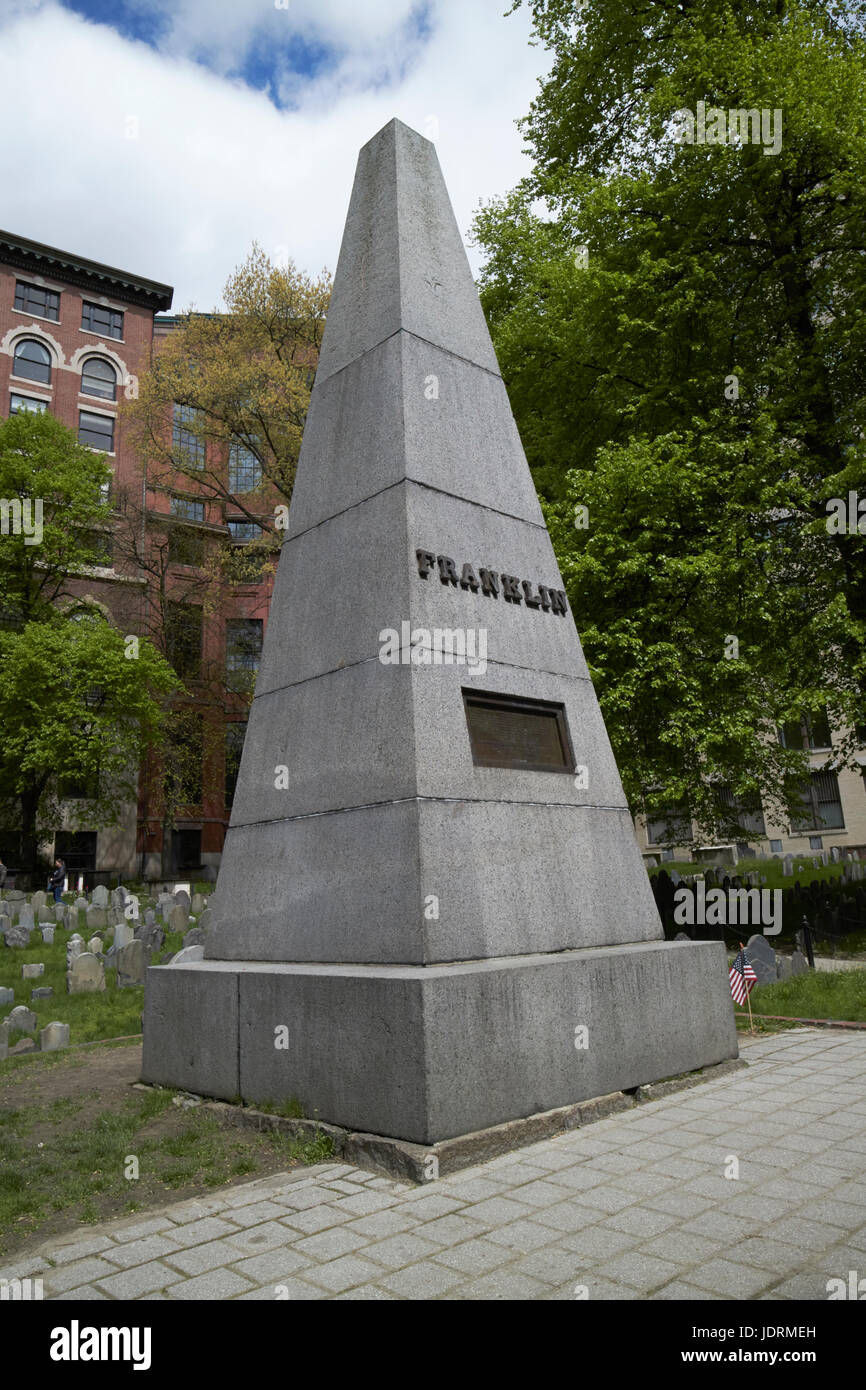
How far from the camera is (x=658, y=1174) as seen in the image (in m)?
4.20

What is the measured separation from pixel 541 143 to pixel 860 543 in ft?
41.0

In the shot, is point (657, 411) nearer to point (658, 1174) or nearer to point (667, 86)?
point (667, 86)

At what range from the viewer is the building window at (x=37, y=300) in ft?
129

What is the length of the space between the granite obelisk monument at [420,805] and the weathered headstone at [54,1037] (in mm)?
3065

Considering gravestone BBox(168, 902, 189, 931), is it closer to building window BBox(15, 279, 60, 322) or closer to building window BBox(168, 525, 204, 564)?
building window BBox(168, 525, 204, 564)

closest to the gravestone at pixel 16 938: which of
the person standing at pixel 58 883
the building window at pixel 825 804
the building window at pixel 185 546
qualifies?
the person standing at pixel 58 883

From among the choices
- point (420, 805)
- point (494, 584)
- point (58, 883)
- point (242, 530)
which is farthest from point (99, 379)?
point (420, 805)

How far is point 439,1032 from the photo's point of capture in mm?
4488

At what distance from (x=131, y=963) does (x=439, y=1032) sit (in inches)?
379

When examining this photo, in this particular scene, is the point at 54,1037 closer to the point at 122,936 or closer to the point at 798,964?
the point at 122,936

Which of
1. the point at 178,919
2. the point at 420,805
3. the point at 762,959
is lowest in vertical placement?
the point at 762,959

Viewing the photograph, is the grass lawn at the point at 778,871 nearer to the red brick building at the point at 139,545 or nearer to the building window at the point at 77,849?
the red brick building at the point at 139,545

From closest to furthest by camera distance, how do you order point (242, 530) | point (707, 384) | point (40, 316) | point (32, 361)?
point (707, 384) < point (32, 361) < point (40, 316) < point (242, 530)

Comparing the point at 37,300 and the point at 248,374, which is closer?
the point at 248,374
